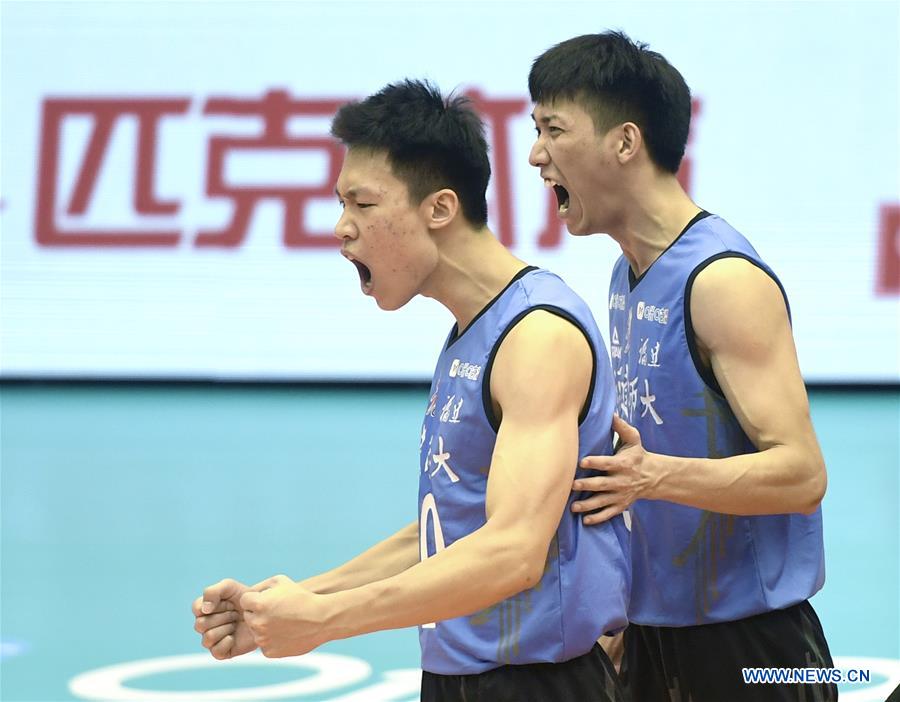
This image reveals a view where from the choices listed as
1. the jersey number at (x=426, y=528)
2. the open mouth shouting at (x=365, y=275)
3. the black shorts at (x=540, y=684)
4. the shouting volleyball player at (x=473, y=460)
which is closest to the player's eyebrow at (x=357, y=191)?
the shouting volleyball player at (x=473, y=460)

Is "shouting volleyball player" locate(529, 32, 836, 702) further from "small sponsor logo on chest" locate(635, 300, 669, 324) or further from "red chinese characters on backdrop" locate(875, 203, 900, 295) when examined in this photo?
"red chinese characters on backdrop" locate(875, 203, 900, 295)

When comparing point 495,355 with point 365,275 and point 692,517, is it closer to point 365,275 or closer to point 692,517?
point 365,275

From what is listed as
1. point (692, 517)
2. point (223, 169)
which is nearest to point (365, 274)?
point (692, 517)

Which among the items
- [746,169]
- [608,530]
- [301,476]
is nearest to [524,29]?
[746,169]

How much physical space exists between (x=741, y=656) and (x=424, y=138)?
1.29 meters

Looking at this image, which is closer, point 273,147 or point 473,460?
point 473,460

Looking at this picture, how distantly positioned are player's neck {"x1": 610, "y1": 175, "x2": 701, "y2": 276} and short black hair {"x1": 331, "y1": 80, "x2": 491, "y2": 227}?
0.57m

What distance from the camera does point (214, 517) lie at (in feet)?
22.8

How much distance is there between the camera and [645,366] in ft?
10.2

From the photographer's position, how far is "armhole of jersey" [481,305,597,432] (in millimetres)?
2451

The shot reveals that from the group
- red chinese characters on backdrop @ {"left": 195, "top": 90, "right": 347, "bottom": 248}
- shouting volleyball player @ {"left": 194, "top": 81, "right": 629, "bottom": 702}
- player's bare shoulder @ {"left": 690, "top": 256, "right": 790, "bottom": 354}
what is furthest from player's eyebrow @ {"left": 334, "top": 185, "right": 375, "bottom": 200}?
red chinese characters on backdrop @ {"left": 195, "top": 90, "right": 347, "bottom": 248}

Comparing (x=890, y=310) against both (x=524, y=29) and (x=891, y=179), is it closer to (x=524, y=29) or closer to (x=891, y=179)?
(x=891, y=179)

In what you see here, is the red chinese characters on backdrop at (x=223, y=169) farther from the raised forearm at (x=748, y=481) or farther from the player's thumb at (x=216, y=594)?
the player's thumb at (x=216, y=594)

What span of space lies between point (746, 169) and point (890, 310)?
1401mm
